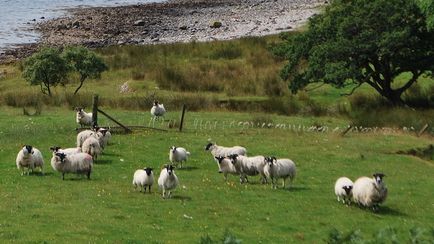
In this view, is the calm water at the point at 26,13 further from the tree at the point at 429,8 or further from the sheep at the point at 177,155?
the sheep at the point at 177,155

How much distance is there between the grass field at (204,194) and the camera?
18.2 metres

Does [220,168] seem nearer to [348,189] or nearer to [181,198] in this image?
[181,198]

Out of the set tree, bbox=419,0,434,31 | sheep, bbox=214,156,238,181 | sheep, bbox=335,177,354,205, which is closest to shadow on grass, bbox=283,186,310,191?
sheep, bbox=335,177,354,205

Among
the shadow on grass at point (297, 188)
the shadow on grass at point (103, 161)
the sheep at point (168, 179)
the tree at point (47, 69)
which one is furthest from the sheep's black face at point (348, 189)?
the tree at point (47, 69)

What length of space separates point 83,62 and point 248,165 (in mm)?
28786

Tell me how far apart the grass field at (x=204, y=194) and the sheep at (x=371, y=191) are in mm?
333

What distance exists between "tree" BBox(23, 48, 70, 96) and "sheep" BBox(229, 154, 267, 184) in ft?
88.1

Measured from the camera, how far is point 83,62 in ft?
166

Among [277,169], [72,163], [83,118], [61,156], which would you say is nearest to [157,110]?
[83,118]

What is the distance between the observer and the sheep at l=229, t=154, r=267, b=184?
2466 cm

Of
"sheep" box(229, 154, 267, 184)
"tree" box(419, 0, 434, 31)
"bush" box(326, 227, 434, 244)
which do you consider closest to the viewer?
"bush" box(326, 227, 434, 244)

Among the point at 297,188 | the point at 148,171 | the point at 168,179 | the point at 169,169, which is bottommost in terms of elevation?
the point at 297,188

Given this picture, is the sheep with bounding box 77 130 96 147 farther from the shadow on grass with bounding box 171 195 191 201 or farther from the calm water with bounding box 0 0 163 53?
the calm water with bounding box 0 0 163 53

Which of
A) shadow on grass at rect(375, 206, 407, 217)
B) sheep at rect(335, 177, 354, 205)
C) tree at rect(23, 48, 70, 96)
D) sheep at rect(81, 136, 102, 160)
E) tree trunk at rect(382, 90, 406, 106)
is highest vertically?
tree at rect(23, 48, 70, 96)
